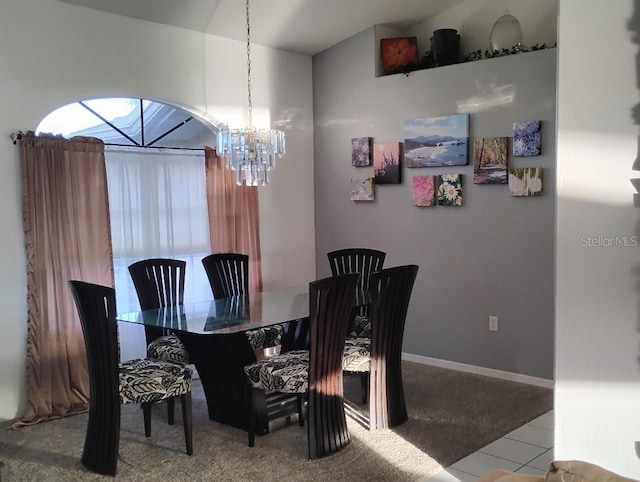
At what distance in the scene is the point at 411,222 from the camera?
535cm

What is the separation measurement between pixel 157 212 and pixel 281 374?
1.94 m

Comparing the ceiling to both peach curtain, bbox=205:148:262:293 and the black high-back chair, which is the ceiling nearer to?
peach curtain, bbox=205:148:262:293

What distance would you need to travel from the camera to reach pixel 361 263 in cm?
488

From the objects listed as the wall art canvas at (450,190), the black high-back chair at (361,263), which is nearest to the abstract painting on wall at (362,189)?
the wall art canvas at (450,190)

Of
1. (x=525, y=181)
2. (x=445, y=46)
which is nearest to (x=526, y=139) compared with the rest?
(x=525, y=181)

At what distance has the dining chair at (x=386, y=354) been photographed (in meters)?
3.69

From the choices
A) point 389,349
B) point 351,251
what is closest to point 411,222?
point 351,251

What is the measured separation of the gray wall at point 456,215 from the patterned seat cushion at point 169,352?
2.13 meters

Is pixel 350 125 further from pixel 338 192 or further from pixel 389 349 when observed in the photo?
pixel 389 349

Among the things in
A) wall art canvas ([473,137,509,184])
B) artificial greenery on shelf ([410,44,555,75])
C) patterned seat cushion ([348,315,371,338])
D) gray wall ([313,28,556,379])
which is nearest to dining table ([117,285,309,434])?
patterned seat cushion ([348,315,371,338])

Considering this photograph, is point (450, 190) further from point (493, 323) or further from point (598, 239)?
point (598, 239)

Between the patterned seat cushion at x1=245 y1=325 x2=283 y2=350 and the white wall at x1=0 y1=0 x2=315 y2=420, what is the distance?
1.19m

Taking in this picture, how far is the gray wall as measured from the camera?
15.2 feet

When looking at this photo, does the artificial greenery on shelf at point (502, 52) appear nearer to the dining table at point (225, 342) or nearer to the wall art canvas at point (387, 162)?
the wall art canvas at point (387, 162)
